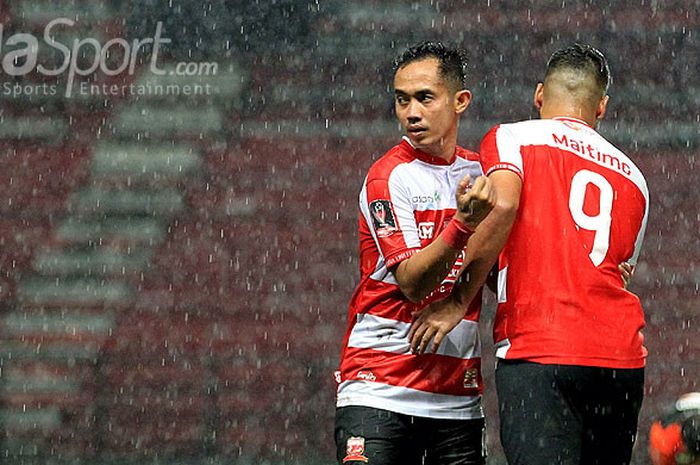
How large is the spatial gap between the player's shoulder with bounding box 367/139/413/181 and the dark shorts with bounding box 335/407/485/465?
2.33 ft

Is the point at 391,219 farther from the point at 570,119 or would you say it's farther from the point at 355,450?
the point at 355,450

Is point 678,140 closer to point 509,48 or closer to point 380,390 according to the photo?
point 509,48

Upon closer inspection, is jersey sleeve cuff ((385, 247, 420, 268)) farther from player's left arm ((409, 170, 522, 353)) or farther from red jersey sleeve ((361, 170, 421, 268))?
player's left arm ((409, 170, 522, 353))

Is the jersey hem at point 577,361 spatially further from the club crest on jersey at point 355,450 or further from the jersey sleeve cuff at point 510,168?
the club crest on jersey at point 355,450

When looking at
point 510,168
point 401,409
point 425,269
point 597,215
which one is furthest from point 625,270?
point 401,409

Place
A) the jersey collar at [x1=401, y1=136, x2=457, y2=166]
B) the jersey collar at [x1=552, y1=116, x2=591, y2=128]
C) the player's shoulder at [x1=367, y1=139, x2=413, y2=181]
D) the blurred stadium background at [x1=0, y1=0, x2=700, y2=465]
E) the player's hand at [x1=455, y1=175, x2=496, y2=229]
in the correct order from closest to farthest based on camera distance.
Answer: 1. the player's hand at [x1=455, y1=175, x2=496, y2=229]
2. the jersey collar at [x1=552, y1=116, x2=591, y2=128]
3. the player's shoulder at [x1=367, y1=139, x2=413, y2=181]
4. the jersey collar at [x1=401, y1=136, x2=457, y2=166]
5. the blurred stadium background at [x1=0, y1=0, x2=700, y2=465]

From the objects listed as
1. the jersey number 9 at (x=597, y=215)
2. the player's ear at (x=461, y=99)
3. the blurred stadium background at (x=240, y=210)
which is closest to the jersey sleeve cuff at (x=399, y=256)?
the jersey number 9 at (x=597, y=215)

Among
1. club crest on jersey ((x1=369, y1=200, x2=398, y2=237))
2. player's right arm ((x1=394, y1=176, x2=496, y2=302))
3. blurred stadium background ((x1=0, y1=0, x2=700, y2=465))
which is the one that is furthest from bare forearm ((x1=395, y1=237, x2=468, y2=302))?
blurred stadium background ((x1=0, y1=0, x2=700, y2=465))

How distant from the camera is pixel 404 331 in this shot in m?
3.95

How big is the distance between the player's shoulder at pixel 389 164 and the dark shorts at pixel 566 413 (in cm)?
74

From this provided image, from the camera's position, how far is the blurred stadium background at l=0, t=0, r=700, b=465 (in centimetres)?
709

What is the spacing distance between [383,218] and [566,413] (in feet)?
2.71

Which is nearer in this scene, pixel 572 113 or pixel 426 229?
pixel 572 113

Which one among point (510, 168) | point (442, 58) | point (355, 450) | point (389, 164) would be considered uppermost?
point (442, 58)
